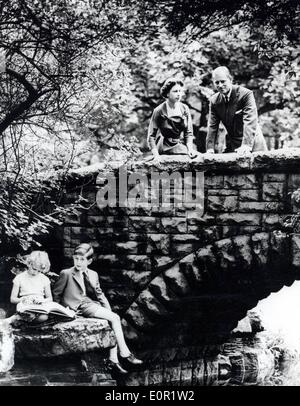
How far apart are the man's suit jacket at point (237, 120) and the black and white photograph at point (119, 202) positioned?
0.02 m

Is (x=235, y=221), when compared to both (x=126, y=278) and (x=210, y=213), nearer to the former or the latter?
(x=210, y=213)

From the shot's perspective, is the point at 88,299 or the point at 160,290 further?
the point at 160,290

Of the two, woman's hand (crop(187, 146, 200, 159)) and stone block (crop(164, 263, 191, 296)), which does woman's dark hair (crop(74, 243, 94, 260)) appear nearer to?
stone block (crop(164, 263, 191, 296))

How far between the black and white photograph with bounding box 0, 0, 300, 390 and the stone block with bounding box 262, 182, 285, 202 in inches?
0.5

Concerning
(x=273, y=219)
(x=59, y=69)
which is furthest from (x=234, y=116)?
(x=59, y=69)

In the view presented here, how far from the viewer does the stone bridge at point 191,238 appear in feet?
29.3

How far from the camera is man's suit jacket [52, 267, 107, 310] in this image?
29.2ft

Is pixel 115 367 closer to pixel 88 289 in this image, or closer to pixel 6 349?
pixel 88 289

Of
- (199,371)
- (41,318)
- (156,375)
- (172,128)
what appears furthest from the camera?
(199,371)

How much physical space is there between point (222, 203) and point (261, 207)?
0.44 metres

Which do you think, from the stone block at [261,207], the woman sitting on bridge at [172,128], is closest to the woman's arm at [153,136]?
the woman sitting on bridge at [172,128]

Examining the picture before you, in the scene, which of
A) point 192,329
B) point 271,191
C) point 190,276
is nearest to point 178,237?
point 190,276

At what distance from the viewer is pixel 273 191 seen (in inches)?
352

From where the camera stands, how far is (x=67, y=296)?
29.3 feet
